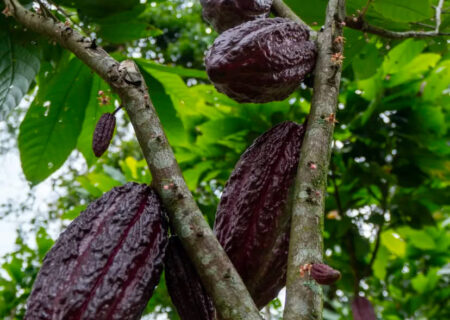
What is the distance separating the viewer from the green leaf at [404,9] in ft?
4.33

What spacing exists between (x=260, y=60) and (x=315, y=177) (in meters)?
0.28

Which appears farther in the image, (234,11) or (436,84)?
(436,84)

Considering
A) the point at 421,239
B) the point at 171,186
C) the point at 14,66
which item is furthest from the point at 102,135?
the point at 421,239

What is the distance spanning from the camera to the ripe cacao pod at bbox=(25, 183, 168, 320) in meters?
0.77

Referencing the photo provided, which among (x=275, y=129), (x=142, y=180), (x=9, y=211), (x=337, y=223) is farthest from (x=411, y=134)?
(x=9, y=211)

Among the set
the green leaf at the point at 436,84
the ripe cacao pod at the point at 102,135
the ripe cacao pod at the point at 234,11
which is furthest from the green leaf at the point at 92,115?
the green leaf at the point at 436,84

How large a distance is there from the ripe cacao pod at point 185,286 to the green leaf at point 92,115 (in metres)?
0.81

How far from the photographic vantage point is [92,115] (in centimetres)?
163

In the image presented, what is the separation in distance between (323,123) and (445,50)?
1075 millimetres

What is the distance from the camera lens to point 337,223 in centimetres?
223

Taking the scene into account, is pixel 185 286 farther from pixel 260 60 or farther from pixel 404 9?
pixel 404 9

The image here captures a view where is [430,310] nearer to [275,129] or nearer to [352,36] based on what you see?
[352,36]

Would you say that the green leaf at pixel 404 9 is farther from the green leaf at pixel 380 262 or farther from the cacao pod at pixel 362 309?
the green leaf at pixel 380 262

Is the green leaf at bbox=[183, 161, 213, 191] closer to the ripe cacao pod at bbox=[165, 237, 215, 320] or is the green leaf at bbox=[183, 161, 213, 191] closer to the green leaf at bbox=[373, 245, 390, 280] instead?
the green leaf at bbox=[373, 245, 390, 280]
